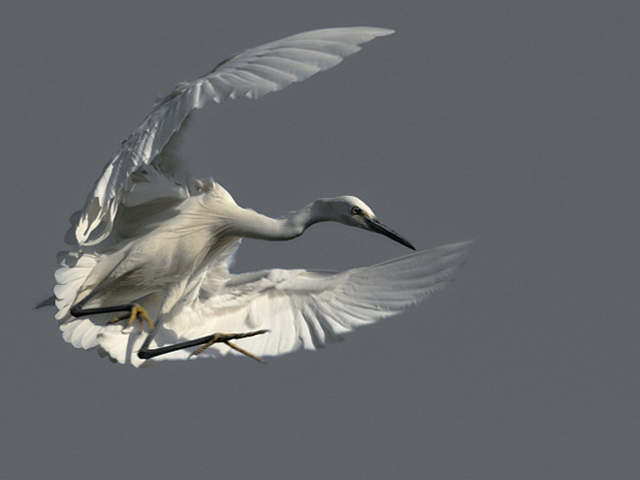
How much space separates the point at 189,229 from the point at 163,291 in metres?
0.53

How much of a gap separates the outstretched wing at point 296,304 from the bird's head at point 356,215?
28 centimetres

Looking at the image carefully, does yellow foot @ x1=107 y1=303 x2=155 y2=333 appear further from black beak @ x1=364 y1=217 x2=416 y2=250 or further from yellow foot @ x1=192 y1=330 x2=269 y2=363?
black beak @ x1=364 y1=217 x2=416 y2=250

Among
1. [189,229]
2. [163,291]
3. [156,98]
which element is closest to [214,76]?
[156,98]

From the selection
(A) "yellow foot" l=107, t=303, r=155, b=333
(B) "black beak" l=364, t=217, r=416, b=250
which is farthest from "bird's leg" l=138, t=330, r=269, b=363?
(B) "black beak" l=364, t=217, r=416, b=250

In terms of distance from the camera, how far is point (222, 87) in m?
5.70

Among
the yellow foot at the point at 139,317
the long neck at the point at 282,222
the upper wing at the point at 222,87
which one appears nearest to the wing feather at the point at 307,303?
the yellow foot at the point at 139,317

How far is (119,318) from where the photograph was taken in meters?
6.98

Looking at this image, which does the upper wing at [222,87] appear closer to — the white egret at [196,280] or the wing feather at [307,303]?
the white egret at [196,280]

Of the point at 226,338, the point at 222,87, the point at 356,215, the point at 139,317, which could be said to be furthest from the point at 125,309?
the point at 222,87

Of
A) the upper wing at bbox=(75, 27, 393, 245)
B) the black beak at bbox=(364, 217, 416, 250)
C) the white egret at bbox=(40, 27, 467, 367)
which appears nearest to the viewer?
the upper wing at bbox=(75, 27, 393, 245)

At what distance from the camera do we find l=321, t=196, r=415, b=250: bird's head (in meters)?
6.86

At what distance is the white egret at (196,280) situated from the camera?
678 cm

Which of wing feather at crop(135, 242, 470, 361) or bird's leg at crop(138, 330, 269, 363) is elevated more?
wing feather at crop(135, 242, 470, 361)

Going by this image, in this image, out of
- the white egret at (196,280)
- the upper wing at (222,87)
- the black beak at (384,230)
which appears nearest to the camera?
the upper wing at (222,87)
